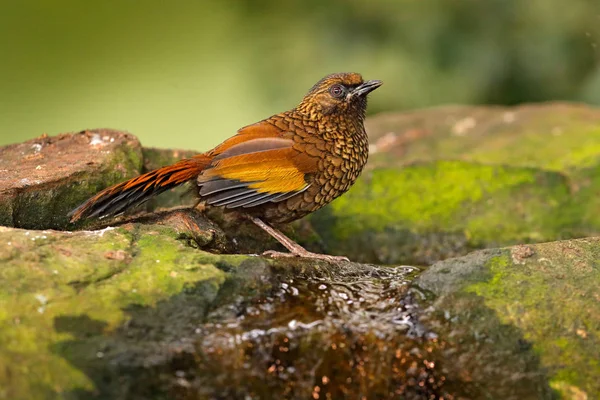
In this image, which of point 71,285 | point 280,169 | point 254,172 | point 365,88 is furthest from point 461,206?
point 71,285

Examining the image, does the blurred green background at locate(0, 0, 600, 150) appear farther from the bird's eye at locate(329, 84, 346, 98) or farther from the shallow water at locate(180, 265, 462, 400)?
the shallow water at locate(180, 265, 462, 400)

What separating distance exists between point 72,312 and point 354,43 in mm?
4420

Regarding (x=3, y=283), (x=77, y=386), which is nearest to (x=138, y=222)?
(x=3, y=283)

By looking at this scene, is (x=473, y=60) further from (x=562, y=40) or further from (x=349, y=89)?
(x=349, y=89)

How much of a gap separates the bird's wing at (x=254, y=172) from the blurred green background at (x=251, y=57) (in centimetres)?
287

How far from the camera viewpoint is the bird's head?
3.88 meters

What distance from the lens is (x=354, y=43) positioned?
641 centimetres

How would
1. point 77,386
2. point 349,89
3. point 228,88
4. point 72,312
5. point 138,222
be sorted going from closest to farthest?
point 77,386 < point 72,312 < point 138,222 < point 349,89 < point 228,88

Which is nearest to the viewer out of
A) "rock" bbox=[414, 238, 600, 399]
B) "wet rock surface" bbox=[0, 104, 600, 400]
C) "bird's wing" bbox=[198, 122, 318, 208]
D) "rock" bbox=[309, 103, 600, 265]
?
"wet rock surface" bbox=[0, 104, 600, 400]

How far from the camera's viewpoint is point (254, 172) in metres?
3.47

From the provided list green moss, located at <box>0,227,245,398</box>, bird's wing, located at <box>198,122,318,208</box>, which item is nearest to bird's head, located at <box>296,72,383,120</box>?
bird's wing, located at <box>198,122,318,208</box>

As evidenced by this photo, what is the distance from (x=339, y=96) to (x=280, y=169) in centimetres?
58

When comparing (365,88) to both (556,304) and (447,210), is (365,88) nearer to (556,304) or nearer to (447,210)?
(447,210)

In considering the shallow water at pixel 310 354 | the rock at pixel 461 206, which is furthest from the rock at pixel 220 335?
the rock at pixel 461 206
